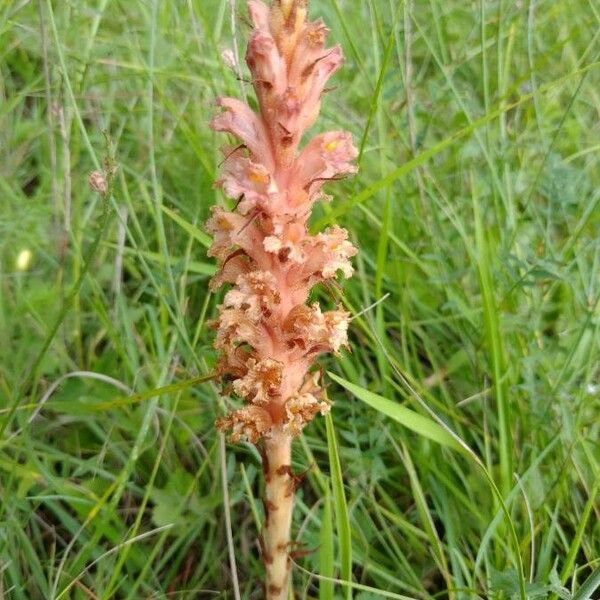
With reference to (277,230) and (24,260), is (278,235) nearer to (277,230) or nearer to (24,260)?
(277,230)

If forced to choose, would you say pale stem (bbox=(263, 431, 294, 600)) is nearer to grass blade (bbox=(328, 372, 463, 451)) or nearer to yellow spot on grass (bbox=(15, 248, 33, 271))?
grass blade (bbox=(328, 372, 463, 451))

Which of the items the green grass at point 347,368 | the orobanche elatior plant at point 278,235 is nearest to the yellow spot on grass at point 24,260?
the green grass at point 347,368

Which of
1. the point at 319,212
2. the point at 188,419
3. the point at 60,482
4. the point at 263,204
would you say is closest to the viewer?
the point at 263,204

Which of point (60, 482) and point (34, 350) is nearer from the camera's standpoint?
point (60, 482)

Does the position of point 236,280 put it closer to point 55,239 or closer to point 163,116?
point 55,239

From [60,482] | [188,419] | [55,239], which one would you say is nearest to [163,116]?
[55,239]

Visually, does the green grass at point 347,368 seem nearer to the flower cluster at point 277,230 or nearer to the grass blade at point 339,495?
the grass blade at point 339,495

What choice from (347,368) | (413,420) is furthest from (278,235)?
(347,368)
